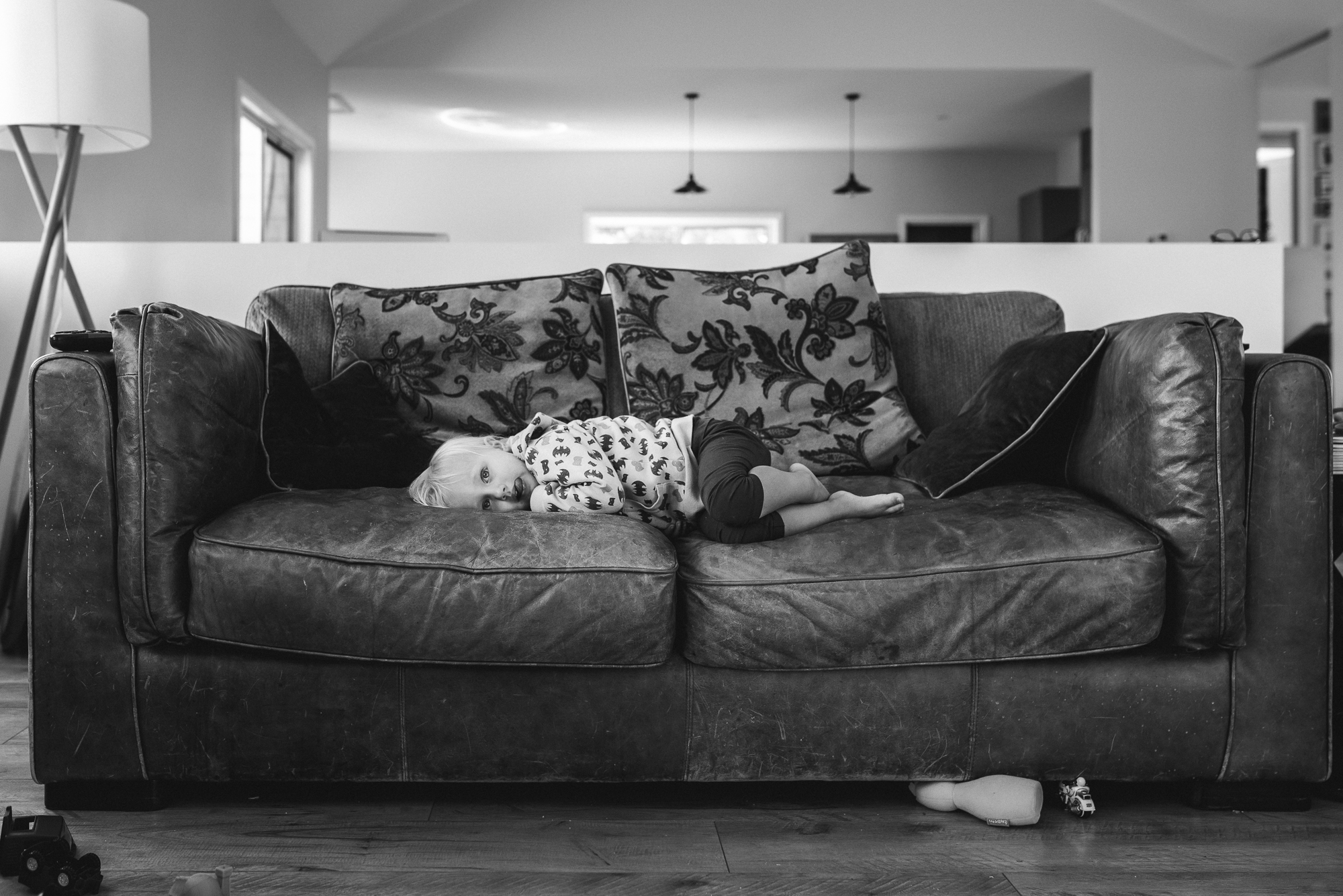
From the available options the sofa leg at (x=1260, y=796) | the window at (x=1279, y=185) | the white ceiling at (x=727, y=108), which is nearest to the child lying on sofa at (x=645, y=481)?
the sofa leg at (x=1260, y=796)

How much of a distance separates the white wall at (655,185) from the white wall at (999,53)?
3272 mm

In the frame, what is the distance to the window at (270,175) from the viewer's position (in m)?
5.58

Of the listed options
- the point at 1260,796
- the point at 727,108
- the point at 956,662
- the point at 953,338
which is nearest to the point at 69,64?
the point at 953,338

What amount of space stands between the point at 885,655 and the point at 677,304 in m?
1.03

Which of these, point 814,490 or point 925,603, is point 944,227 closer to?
point 814,490

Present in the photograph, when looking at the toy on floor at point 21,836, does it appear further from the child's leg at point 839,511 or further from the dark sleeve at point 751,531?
the child's leg at point 839,511

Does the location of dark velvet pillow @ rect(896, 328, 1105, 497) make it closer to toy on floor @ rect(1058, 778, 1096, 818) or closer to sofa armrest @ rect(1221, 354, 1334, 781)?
sofa armrest @ rect(1221, 354, 1334, 781)

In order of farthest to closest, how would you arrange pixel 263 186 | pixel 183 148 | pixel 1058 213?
1. pixel 1058 213
2. pixel 263 186
3. pixel 183 148

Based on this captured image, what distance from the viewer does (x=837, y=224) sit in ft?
34.2

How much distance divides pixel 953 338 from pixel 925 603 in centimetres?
105

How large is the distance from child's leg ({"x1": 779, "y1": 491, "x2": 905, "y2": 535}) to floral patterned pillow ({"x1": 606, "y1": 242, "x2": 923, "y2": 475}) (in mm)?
435

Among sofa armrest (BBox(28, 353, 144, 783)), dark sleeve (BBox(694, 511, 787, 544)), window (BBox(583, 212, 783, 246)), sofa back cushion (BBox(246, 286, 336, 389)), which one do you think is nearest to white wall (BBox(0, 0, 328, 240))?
sofa back cushion (BBox(246, 286, 336, 389))

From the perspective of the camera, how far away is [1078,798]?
1556mm

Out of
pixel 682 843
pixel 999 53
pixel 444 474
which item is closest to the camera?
pixel 682 843
